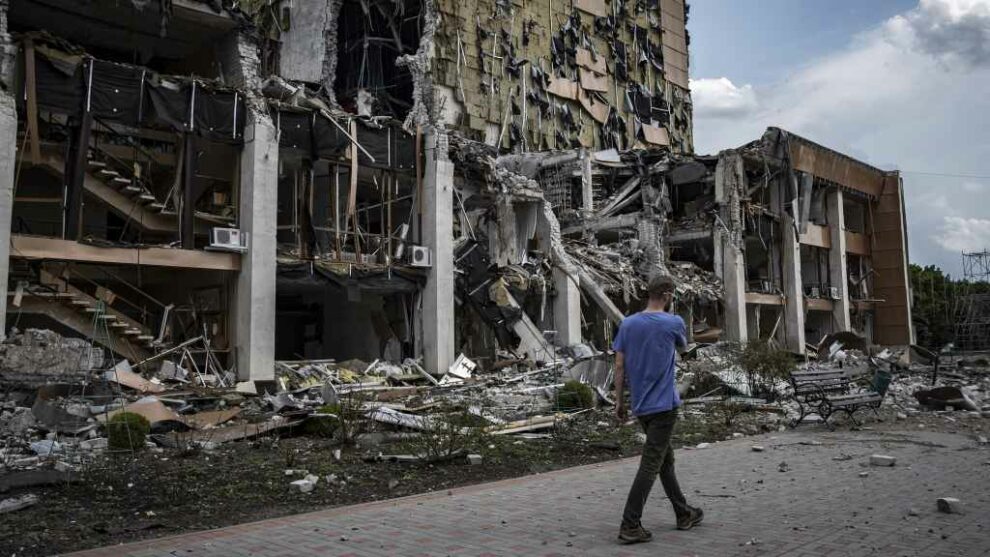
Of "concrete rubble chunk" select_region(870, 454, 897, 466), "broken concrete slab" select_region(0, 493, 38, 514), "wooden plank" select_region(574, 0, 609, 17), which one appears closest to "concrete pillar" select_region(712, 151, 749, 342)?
"wooden plank" select_region(574, 0, 609, 17)

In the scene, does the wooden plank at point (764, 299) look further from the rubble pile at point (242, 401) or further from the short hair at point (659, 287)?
the short hair at point (659, 287)

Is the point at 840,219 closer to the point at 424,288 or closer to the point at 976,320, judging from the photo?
the point at 976,320

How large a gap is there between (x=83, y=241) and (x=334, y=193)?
7.14 m

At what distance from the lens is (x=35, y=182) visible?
69.7 feet

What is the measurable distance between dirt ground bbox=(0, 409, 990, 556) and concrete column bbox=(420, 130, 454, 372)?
1119 cm

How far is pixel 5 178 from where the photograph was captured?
16.0m

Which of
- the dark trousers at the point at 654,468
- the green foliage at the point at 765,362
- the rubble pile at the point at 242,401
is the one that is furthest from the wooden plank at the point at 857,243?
the dark trousers at the point at 654,468

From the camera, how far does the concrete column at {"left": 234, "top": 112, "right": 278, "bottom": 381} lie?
1922 cm

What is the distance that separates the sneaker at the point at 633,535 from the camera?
5.20 metres

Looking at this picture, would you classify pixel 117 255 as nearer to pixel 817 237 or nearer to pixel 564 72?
pixel 564 72

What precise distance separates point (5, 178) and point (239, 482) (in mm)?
11737

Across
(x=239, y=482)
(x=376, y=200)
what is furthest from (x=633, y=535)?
(x=376, y=200)

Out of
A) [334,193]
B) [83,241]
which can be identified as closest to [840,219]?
[334,193]

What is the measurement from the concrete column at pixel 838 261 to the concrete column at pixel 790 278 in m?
4.05
